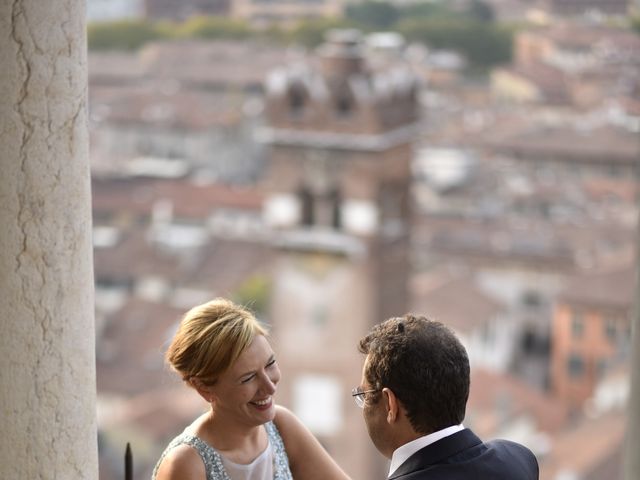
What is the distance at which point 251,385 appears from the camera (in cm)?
119

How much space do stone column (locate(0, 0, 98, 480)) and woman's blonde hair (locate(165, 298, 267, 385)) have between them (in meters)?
0.10

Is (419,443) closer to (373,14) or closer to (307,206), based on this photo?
(307,206)

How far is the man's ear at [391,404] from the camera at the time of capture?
1076 mm

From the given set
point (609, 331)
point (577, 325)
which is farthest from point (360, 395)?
point (577, 325)

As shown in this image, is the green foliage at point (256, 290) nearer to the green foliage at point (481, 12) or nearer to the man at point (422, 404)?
the green foliage at point (481, 12)

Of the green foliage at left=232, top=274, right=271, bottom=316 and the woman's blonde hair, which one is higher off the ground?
the woman's blonde hair

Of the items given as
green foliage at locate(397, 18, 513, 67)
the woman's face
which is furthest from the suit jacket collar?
green foliage at locate(397, 18, 513, 67)

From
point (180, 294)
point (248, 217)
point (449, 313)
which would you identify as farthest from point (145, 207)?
point (449, 313)

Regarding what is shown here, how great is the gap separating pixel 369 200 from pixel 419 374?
14080mm

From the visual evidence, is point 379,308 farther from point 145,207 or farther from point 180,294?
point 145,207

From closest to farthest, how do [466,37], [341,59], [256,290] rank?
[341,59] < [256,290] < [466,37]

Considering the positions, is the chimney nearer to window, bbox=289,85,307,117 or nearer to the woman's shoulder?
window, bbox=289,85,307,117

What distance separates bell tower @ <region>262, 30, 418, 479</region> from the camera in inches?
588

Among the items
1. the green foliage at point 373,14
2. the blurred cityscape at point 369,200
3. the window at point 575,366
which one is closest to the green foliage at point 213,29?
the blurred cityscape at point 369,200
